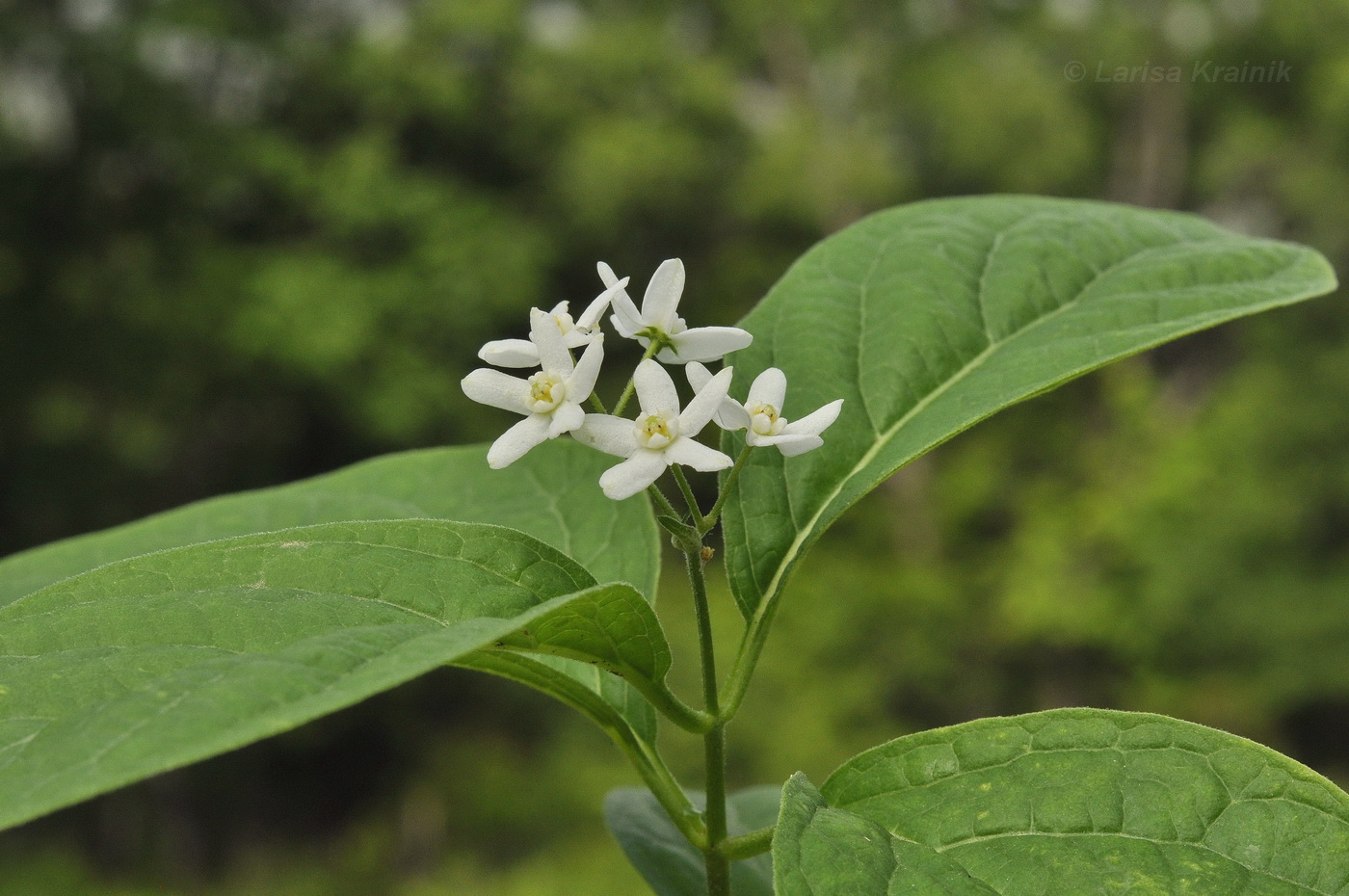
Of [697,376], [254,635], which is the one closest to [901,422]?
[697,376]

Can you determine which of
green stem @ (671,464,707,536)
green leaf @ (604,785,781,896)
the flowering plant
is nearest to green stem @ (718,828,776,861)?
the flowering plant

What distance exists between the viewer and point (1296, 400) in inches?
601

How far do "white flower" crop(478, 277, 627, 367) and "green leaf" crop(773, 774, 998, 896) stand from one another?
39 cm

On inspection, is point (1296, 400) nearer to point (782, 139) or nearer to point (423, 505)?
point (782, 139)

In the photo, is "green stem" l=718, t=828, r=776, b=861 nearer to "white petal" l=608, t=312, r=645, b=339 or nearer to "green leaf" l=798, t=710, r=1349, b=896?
"green leaf" l=798, t=710, r=1349, b=896

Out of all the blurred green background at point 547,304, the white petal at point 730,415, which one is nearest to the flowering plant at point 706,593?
the white petal at point 730,415

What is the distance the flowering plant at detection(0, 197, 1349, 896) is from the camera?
0.62 metres

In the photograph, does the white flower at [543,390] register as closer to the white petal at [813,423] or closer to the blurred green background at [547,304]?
the white petal at [813,423]

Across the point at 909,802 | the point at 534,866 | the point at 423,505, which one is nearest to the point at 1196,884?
the point at 909,802

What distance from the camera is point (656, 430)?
870 mm

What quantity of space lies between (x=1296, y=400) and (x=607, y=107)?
418 inches

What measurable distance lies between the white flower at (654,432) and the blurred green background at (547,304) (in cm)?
1166

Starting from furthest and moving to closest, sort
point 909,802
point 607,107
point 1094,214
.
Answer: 1. point 607,107
2. point 1094,214
3. point 909,802

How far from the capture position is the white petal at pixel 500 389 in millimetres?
901
